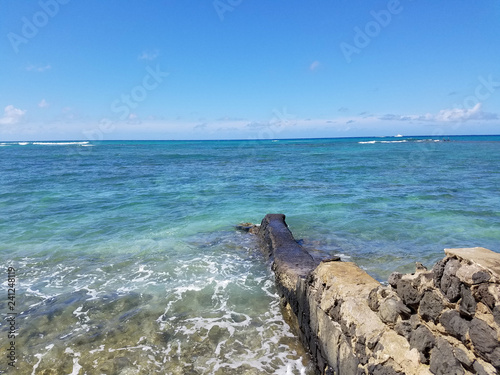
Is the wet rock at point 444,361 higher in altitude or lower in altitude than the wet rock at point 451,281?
lower

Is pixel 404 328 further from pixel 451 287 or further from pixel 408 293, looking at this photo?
pixel 451 287

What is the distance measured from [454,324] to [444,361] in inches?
15.4

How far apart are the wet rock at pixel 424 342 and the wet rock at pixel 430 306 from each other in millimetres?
140

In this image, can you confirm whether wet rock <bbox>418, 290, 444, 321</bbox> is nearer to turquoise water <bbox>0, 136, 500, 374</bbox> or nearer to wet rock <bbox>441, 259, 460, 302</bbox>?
wet rock <bbox>441, 259, 460, 302</bbox>

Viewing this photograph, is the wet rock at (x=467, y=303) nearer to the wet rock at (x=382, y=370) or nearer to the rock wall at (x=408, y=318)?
the rock wall at (x=408, y=318)

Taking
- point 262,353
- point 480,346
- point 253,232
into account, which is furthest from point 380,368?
point 253,232

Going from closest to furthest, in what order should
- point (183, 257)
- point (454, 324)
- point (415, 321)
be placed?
1. point (454, 324)
2. point (415, 321)
3. point (183, 257)

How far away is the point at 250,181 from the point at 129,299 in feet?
58.8

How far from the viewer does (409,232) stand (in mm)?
11641

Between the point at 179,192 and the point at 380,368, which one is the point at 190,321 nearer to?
the point at 380,368

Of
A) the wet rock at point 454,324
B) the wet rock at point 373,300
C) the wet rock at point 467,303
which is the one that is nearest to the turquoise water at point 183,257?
the wet rock at point 373,300

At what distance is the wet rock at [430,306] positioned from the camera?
10.8ft

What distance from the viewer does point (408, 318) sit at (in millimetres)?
3719

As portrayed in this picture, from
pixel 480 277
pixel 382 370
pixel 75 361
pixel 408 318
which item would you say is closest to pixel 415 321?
pixel 408 318
